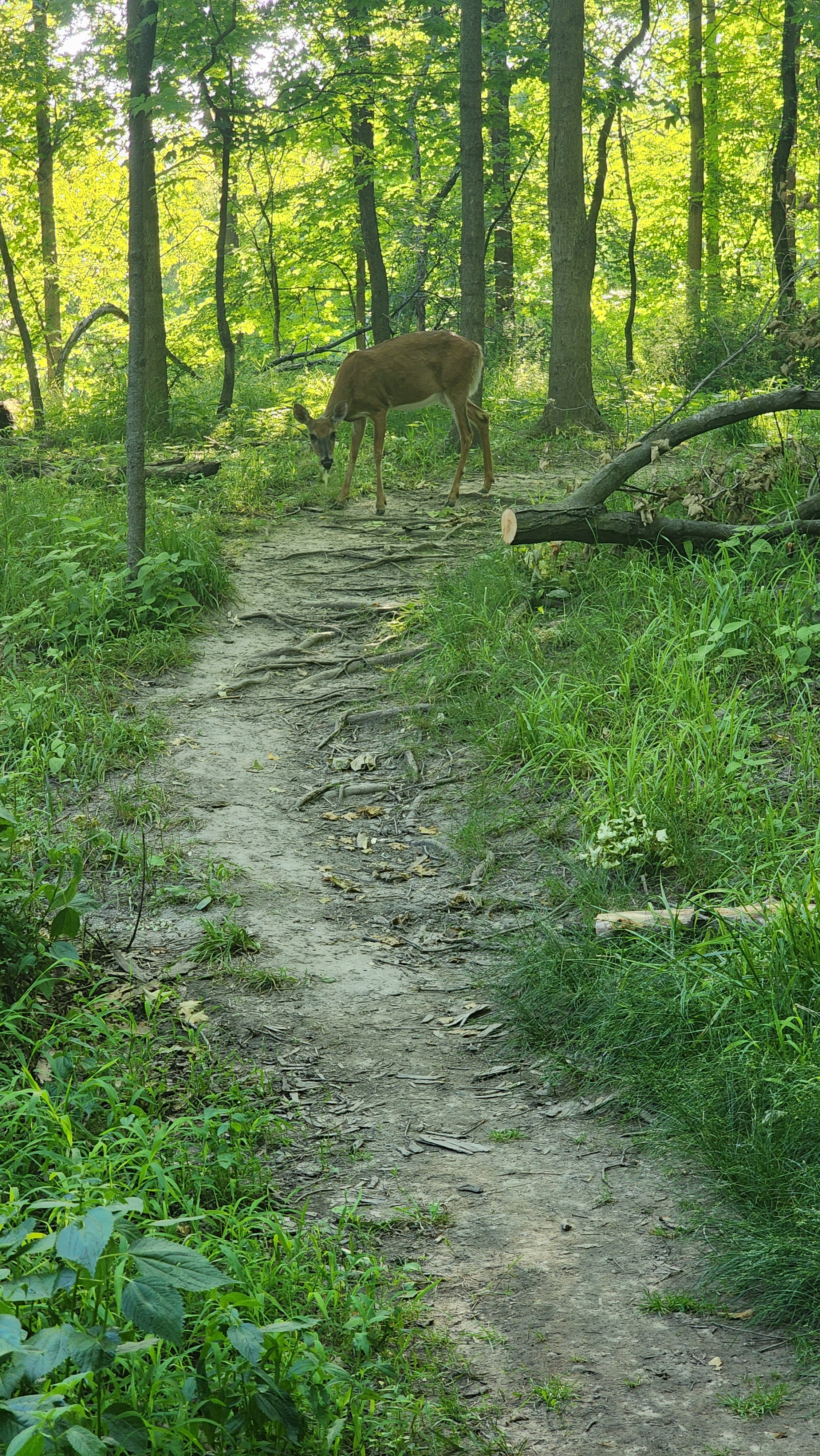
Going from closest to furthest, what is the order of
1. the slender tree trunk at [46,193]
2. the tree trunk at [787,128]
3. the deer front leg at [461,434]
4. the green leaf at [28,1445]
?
the green leaf at [28,1445]
the deer front leg at [461,434]
the slender tree trunk at [46,193]
the tree trunk at [787,128]

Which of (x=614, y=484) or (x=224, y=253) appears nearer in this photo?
(x=614, y=484)

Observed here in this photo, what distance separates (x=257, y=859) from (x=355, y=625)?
12.2 feet

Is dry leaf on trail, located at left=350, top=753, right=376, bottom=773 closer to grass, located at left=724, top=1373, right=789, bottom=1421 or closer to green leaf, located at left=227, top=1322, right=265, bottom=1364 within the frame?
grass, located at left=724, top=1373, right=789, bottom=1421

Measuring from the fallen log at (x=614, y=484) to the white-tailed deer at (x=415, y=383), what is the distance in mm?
3747

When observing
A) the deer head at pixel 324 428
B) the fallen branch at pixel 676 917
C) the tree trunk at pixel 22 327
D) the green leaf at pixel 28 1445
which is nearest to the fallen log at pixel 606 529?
the fallen branch at pixel 676 917

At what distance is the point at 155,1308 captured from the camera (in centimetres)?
204

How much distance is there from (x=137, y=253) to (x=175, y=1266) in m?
7.60

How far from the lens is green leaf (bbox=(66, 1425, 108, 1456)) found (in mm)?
1827

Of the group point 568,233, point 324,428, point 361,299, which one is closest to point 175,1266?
point 324,428

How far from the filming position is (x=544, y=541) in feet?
26.0

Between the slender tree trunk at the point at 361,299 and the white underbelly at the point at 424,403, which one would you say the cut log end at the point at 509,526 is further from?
the slender tree trunk at the point at 361,299

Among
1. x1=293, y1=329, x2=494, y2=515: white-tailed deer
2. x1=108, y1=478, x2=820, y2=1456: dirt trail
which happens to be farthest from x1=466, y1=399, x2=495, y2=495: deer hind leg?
x1=108, y1=478, x2=820, y2=1456: dirt trail

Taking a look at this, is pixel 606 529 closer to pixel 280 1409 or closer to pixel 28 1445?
pixel 280 1409

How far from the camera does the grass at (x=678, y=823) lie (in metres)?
3.18
